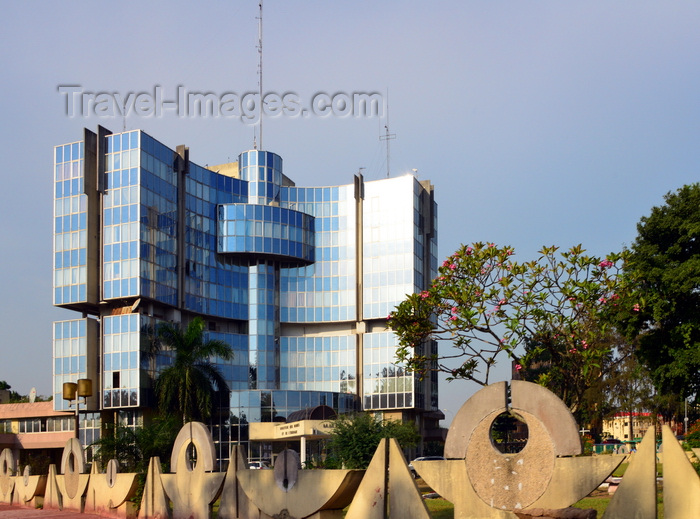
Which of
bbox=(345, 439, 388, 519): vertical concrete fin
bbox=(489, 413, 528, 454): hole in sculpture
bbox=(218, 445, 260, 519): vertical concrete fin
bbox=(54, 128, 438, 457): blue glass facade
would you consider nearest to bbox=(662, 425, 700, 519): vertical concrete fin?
bbox=(345, 439, 388, 519): vertical concrete fin

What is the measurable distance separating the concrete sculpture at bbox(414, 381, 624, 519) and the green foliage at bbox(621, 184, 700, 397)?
20.3 meters

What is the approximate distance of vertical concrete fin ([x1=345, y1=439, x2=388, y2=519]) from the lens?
1267 centimetres

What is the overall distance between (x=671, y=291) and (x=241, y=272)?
44.3 metres

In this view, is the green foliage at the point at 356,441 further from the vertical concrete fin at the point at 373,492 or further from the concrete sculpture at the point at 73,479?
the vertical concrete fin at the point at 373,492

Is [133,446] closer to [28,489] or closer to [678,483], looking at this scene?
[28,489]

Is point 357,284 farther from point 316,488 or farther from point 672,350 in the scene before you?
point 316,488

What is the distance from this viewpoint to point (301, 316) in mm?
71688

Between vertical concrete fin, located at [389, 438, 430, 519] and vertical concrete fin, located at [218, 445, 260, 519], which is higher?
vertical concrete fin, located at [389, 438, 430, 519]

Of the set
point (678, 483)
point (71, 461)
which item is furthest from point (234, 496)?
point (71, 461)

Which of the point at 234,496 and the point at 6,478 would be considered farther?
the point at 6,478

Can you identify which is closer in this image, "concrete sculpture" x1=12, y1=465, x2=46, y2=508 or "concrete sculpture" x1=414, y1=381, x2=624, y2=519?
"concrete sculpture" x1=414, y1=381, x2=624, y2=519

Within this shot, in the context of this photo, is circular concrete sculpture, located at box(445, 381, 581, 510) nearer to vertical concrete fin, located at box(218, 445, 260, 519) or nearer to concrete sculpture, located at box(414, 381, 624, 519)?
concrete sculpture, located at box(414, 381, 624, 519)

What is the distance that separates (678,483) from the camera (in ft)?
33.8

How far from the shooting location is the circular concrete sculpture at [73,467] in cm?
2448
